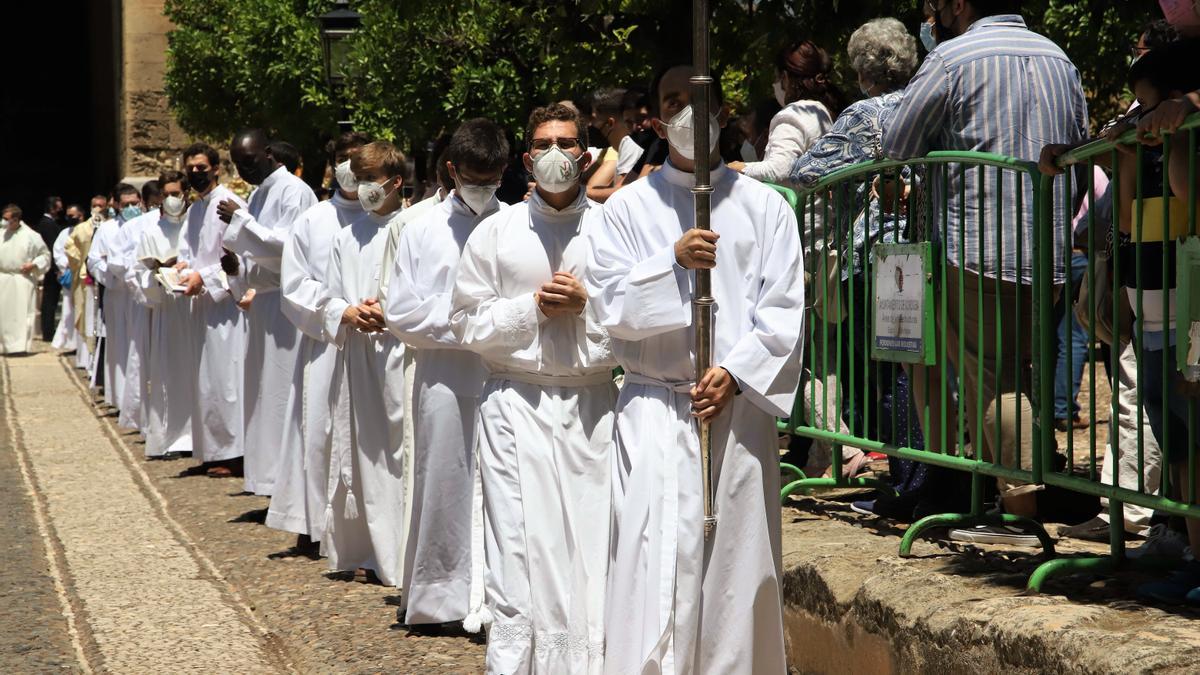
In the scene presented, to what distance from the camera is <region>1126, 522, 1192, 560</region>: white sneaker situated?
183 inches

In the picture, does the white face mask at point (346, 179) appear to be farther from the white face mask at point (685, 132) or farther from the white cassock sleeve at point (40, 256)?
the white cassock sleeve at point (40, 256)

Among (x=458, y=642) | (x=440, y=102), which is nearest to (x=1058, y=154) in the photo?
(x=458, y=642)

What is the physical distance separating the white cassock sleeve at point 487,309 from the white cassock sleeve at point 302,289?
222cm

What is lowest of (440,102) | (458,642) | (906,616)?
(458,642)

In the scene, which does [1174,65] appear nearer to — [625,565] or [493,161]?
[625,565]

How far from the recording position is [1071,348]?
4.73 m

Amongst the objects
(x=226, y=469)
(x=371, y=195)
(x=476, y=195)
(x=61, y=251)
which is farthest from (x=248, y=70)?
(x=476, y=195)

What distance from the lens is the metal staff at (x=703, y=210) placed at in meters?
4.43

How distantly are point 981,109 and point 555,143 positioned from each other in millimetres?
1364

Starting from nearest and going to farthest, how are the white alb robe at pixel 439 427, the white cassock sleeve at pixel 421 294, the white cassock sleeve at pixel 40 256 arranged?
the white cassock sleeve at pixel 421 294 → the white alb robe at pixel 439 427 → the white cassock sleeve at pixel 40 256

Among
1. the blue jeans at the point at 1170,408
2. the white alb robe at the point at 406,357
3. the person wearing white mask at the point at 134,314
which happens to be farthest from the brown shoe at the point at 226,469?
the blue jeans at the point at 1170,408

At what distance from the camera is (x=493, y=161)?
6.37m

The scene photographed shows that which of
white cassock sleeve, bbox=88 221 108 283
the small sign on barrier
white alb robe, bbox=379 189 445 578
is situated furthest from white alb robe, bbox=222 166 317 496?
white cassock sleeve, bbox=88 221 108 283

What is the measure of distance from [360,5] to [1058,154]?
1278cm
